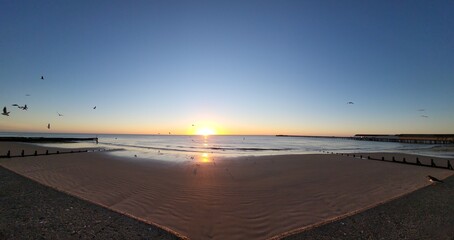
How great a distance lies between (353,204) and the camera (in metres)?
10.5

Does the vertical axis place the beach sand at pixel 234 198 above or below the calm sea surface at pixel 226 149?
below

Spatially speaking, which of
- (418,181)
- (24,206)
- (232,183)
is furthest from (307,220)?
(418,181)

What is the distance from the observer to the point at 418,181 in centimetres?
1620

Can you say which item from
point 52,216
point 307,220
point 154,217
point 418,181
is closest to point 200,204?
point 154,217

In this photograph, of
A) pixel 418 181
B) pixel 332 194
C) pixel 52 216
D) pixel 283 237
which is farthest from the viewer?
pixel 418 181

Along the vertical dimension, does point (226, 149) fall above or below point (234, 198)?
above

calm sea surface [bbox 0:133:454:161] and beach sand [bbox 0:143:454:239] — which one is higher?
calm sea surface [bbox 0:133:454:161]

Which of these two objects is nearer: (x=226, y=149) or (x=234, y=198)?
(x=234, y=198)

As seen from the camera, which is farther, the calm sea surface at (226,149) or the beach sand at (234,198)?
the calm sea surface at (226,149)

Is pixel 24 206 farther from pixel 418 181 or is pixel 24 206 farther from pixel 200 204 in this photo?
pixel 418 181

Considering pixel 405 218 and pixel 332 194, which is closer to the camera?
pixel 405 218

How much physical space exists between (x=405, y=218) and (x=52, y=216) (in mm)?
11330

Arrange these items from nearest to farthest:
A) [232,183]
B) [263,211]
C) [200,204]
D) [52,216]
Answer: [52,216]
[263,211]
[200,204]
[232,183]

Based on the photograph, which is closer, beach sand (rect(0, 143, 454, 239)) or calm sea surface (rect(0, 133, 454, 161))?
beach sand (rect(0, 143, 454, 239))
